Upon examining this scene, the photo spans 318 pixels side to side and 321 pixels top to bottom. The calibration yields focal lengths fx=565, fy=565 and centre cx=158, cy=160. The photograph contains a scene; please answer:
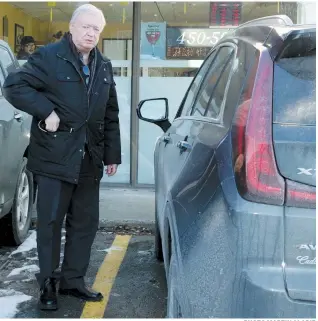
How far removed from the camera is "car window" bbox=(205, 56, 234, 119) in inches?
96.3

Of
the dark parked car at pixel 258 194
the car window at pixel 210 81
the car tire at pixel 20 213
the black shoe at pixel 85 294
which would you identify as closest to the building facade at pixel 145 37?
the car tire at pixel 20 213

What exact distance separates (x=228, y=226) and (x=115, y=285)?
2.39 m

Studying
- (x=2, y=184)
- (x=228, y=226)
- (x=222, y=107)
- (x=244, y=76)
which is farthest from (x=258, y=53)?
(x=2, y=184)

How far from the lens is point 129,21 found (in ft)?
24.5

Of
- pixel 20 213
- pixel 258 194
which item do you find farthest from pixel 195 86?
pixel 20 213

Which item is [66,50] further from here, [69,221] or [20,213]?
[20,213]

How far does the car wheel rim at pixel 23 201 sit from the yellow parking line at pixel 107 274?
0.86 meters

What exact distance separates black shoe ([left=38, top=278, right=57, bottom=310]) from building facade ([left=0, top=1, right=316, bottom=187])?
3992mm

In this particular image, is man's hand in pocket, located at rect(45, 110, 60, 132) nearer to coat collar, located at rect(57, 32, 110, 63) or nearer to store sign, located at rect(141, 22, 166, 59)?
coat collar, located at rect(57, 32, 110, 63)

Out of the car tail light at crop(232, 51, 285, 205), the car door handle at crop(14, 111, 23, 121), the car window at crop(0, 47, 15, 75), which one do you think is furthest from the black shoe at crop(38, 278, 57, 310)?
the car window at crop(0, 47, 15, 75)

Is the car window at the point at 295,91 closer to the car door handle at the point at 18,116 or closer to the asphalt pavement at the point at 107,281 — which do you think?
the asphalt pavement at the point at 107,281

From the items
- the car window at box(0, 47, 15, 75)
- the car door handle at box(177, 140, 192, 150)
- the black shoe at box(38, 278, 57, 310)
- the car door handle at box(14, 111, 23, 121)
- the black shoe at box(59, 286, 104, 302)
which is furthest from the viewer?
the car window at box(0, 47, 15, 75)

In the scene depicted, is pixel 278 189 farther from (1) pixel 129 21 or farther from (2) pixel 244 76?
(1) pixel 129 21

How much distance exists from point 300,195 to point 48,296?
221cm
